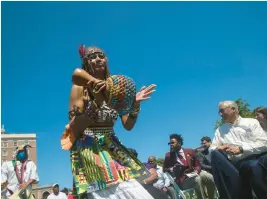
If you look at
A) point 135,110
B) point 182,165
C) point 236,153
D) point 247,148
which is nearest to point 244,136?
point 247,148

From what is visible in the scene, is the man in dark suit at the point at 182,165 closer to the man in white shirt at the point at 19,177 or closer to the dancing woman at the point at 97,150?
the man in white shirt at the point at 19,177

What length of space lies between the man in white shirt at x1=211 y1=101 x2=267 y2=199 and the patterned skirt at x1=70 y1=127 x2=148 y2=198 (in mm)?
2169

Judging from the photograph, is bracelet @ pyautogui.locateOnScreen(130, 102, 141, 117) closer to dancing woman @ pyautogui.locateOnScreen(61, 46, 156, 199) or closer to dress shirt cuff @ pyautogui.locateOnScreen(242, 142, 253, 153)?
dancing woman @ pyautogui.locateOnScreen(61, 46, 156, 199)

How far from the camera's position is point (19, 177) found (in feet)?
25.4

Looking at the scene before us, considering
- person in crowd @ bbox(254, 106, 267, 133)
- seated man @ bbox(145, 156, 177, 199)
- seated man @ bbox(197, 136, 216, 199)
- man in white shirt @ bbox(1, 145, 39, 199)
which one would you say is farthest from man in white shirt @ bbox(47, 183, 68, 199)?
person in crowd @ bbox(254, 106, 267, 133)

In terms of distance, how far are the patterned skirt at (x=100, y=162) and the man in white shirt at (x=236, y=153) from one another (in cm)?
217

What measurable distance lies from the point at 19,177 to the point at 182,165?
11.1 feet

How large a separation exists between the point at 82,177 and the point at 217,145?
2887mm

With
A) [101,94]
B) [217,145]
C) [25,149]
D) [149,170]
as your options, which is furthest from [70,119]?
[25,149]

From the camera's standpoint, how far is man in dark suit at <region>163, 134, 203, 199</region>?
8023 millimetres

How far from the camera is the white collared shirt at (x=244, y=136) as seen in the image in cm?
485

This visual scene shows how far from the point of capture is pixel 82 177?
111 inches

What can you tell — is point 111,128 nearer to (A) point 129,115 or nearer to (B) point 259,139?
(A) point 129,115

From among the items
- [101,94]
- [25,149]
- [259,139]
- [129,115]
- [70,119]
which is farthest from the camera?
[25,149]
